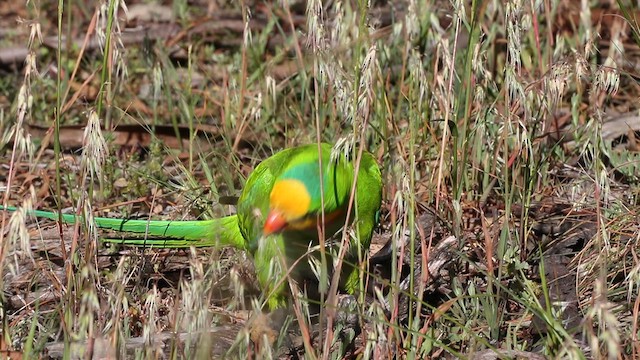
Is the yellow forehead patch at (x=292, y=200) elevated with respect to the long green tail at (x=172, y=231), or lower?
elevated

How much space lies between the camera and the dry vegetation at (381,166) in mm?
2172

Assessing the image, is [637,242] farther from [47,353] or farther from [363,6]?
[47,353]

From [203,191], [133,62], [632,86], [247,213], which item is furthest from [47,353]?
[632,86]

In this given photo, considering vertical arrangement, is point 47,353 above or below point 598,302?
below

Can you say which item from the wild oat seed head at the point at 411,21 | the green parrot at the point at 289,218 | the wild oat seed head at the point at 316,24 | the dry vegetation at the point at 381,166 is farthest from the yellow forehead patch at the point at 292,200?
the wild oat seed head at the point at 411,21

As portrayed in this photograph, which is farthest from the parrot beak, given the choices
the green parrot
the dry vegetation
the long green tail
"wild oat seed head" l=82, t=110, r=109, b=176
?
the long green tail

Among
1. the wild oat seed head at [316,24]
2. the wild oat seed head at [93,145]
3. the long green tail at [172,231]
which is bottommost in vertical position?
the long green tail at [172,231]

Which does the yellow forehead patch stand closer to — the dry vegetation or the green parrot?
the green parrot

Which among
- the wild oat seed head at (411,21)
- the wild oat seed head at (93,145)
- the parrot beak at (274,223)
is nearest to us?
the wild oat seed head at (93,145)

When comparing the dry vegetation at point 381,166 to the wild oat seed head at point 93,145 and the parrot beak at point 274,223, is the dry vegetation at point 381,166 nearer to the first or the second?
the wild oat seed head at point 93,145

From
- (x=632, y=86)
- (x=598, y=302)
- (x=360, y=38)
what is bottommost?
(x=632, y=86)

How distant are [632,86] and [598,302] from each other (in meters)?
2.48

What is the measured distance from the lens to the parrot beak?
239 cm

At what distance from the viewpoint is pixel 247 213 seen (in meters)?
2.75
